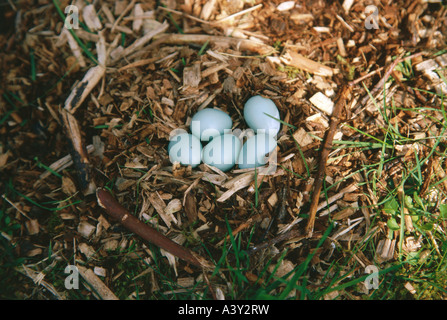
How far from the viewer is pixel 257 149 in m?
1.74

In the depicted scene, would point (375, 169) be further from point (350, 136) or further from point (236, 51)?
point (236, 51)

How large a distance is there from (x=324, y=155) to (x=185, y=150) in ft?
2.66

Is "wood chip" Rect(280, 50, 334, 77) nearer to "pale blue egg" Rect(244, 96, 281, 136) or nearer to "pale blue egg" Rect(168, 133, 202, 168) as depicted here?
"pale blue egg" Rect(244, 96, 281, 136)

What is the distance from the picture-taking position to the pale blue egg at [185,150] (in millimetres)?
1777

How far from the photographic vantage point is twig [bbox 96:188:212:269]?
1.65 meters

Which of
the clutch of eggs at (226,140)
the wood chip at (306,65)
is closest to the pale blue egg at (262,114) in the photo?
the clutch of eggs at (226,140)

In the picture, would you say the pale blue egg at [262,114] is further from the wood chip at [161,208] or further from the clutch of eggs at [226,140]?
the wood chip at [161,208]

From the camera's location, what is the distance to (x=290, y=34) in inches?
86.8

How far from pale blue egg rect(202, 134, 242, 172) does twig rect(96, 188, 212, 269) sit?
499 mm

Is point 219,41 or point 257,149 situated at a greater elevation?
point 219,41

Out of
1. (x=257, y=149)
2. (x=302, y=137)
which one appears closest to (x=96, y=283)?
(x=257, y=149)

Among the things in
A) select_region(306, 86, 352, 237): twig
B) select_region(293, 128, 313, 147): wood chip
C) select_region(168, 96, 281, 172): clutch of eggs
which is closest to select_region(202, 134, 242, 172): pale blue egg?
select_region(168, 96, 281, 172): clutch of eggs

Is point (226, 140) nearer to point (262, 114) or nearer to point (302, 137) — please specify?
point (262, 114)
